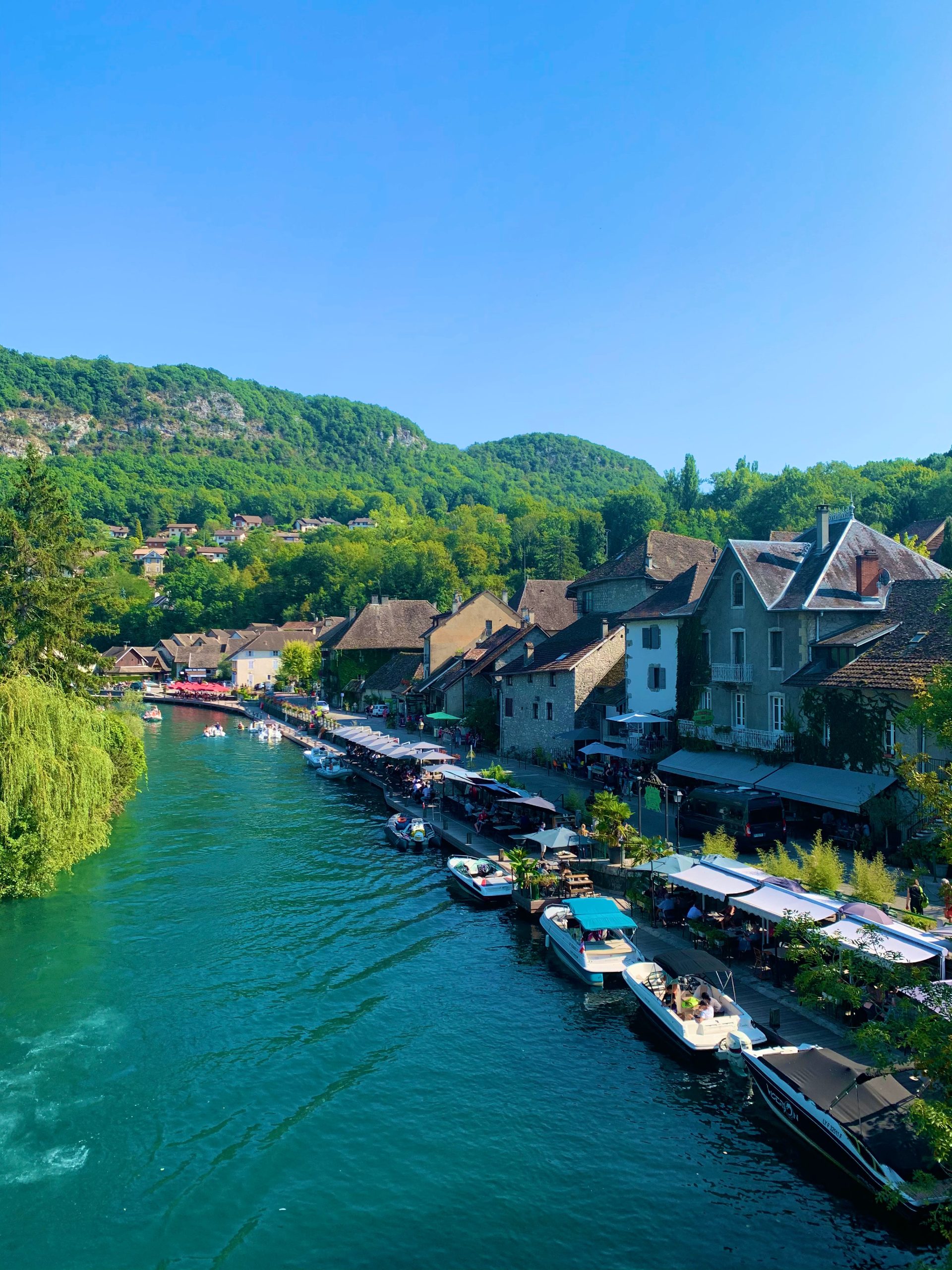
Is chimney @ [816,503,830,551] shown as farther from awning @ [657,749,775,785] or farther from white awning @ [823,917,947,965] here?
white awning @ [823,917,947,965]

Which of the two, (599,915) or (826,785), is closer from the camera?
(599,915)

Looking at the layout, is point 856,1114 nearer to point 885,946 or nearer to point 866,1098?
point 866,1098

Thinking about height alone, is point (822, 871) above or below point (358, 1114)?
above

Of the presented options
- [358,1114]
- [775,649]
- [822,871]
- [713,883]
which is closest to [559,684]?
[775,649]

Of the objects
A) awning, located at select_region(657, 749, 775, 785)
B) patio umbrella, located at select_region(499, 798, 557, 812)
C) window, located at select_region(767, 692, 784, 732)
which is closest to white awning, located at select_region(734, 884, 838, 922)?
awning, located at select_region(657, 749, 775, 785)

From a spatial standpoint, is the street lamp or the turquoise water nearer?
the turquoise water

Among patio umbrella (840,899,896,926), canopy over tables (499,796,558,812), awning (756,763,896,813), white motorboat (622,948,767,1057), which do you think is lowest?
white motorboat (622,948,767,1057)

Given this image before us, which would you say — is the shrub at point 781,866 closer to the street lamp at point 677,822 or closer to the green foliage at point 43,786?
the street lamp at point 677,822
